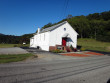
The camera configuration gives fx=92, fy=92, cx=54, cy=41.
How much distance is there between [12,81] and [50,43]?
51.2 ft

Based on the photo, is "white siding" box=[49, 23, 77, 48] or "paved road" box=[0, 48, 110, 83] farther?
"white siding" box=[49, 23, 77, 48]

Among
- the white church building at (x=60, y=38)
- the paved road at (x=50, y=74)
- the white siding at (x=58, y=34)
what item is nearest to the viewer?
the paved road at (x=50, y=74)

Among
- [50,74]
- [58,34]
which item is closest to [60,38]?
[58,34]

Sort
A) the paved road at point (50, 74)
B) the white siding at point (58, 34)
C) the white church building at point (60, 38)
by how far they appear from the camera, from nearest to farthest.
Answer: the paved road at point (50, 74) → the white church building at point (60, 38) → the white siding at point (58, 34)

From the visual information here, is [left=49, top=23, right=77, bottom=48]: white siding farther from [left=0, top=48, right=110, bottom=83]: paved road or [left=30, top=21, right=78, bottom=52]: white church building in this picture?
[left=0, top=48, right=110, bottom=83]: paved road

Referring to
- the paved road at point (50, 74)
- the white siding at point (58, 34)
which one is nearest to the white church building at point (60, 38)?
the white siding at point (58, 34)

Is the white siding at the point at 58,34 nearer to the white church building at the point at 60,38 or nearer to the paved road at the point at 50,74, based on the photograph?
the white church building at the point at 60,38

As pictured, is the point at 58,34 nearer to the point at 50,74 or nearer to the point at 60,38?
the point at 60,38

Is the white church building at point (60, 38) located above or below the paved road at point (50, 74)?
above

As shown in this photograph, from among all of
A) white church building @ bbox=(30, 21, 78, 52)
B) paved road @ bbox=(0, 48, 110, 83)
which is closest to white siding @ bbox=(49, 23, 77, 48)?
white church building @ bbox=(30, 21, 78, 52)

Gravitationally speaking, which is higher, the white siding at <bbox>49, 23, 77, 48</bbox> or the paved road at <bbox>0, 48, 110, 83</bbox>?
the white siding at <bbox>49, 23, 77, 48</bbox>

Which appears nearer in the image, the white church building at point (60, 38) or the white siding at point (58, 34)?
the white church building at point (60, 38)

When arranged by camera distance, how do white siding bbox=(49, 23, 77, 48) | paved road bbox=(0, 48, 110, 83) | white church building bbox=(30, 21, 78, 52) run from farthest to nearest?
white siding bbox=(49, 23, 77, 48), white church building bbox=(30, 21, 78, 52), paved road bbox=(0, 48, 110, 83)

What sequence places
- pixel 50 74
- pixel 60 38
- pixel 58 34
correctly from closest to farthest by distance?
pixel 50 74
pixel 58 34
pixel 60 38
